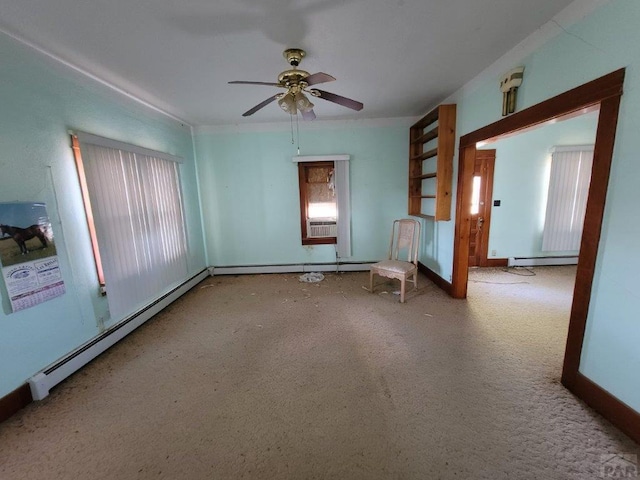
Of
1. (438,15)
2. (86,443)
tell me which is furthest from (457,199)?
(86,443)

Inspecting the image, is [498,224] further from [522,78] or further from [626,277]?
[626,277]

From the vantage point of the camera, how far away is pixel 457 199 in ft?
10.00

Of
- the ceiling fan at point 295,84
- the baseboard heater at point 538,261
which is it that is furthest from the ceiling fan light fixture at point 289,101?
the baseboard heater at point 538,261

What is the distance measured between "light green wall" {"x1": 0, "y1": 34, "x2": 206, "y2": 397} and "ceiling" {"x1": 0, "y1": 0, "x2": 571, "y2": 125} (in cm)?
19

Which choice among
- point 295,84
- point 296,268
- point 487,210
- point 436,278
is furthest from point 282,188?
point 487,210

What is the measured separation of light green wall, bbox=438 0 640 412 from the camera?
4.41 feet

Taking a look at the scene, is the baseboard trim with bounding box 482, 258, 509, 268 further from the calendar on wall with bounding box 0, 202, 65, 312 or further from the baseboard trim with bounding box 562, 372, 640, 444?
the calendar on wall with bounding box 0, 202, 65, 312

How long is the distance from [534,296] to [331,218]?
9.77 feet

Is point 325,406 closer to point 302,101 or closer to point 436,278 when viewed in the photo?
point 302,101

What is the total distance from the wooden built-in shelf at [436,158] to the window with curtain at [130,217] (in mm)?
3417

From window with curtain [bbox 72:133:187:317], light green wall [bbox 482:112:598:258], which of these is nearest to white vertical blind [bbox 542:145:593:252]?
light green wall [bbox 482:112:598:258]

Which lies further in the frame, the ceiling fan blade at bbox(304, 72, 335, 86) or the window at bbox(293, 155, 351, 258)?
the window at bbox(293, 155, 351, 258)

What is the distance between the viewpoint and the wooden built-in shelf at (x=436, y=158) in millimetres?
3070

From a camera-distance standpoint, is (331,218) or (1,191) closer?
(1,191)
